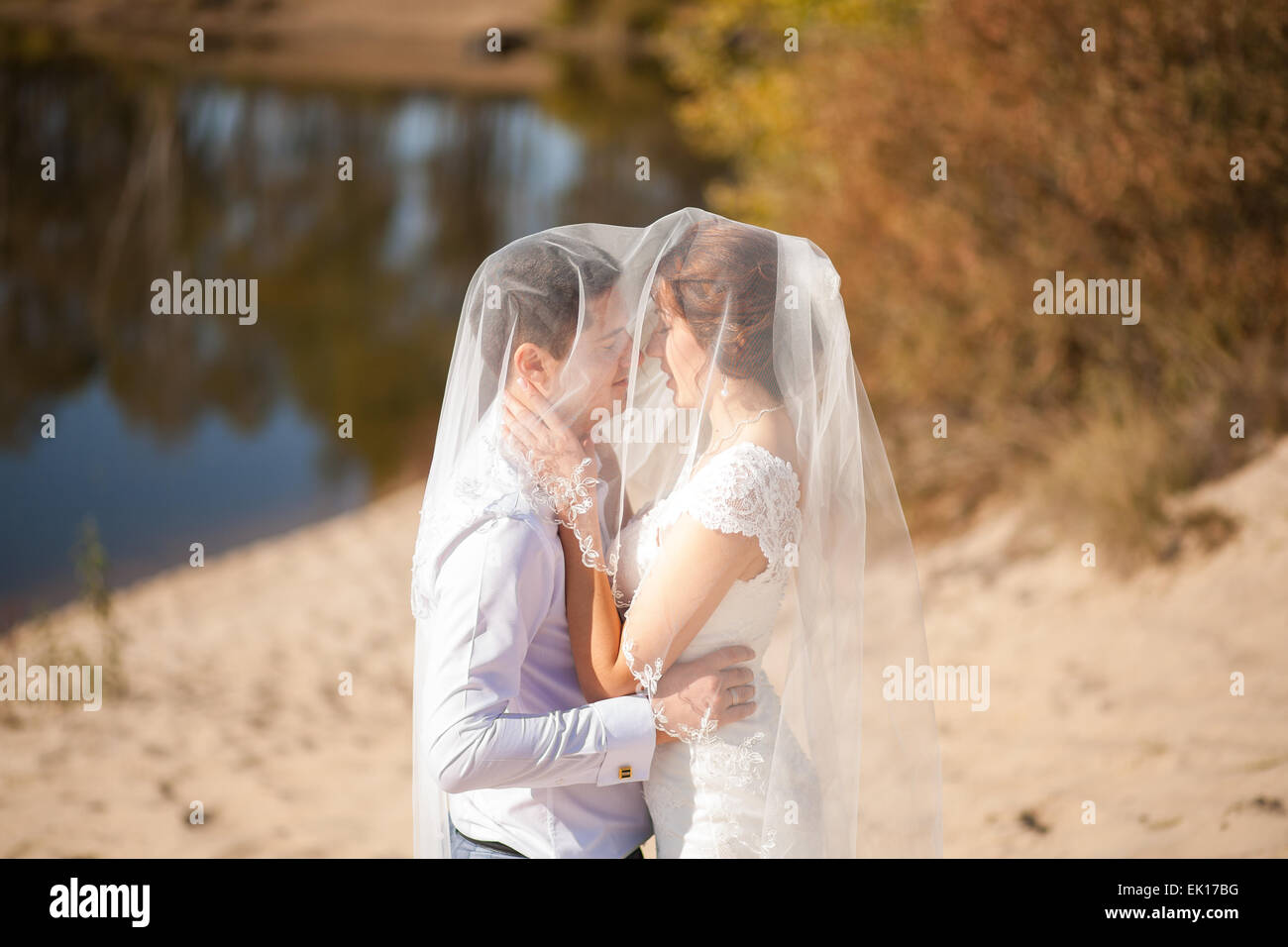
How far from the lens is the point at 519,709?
1.93m

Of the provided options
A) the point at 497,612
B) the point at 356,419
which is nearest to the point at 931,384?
the point at 497,612

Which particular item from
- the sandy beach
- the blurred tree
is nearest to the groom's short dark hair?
the sandy beach

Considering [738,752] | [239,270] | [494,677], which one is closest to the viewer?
[494,677]

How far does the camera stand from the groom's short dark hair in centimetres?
195

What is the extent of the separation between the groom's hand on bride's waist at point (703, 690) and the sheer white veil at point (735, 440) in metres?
0.03

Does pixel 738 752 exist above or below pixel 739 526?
below

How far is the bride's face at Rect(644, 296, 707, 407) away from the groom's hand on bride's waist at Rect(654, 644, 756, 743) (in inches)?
20.2

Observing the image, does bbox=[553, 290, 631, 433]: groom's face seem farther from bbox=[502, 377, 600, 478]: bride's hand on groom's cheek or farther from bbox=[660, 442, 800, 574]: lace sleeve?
bbox=[660, 442, 800, 574]: lace sleeve

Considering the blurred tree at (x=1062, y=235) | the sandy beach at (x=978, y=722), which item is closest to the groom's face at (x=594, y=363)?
the sandy beach at (x=978, y=722)

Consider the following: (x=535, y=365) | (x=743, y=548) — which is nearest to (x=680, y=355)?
(x=535, y=365)

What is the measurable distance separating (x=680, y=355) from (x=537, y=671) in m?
0.68

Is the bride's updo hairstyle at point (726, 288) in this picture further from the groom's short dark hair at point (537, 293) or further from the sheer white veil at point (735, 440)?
the groom's short dark hair at point (537, 293)

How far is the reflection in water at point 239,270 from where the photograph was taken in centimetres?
1082

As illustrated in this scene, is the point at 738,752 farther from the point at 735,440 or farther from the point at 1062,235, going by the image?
the point at 1062,235
